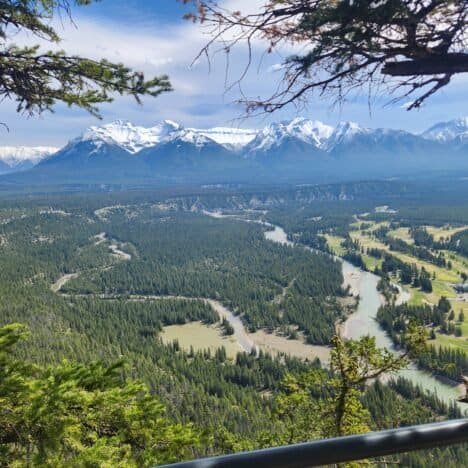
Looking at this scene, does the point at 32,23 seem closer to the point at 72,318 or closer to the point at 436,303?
the point at 72,318

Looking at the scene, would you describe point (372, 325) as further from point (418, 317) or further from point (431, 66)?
point (431, 66)

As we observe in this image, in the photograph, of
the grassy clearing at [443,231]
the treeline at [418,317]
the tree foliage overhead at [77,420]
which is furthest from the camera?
the grassy clearing at [443,231]

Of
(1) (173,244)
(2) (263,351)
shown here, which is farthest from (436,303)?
(1) (173,244)

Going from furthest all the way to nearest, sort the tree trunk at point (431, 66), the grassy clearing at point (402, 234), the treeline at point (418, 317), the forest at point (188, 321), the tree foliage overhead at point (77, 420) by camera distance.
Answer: the grassy clearing at point (402, 234) < the treeline at point (418, 317) < the forest at point (188, 321) < the tree foliage overhead at point (77, 420) < the tree trunk at point (431, 66)

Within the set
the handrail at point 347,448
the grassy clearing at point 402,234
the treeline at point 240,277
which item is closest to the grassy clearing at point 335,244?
the treeline at point 240,277

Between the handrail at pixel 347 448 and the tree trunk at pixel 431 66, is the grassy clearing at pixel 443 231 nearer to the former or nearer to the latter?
the tree trunk at pixel 431 66
